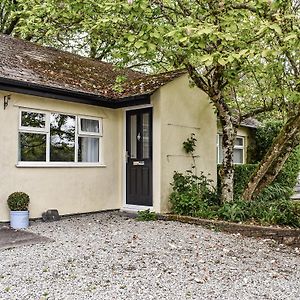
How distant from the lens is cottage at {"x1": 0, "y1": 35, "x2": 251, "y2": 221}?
844 cm

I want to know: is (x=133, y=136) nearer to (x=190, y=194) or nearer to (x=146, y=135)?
(x=146, y=135)

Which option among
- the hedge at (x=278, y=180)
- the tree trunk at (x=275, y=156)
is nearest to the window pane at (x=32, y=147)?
the tree trunk at (x=275, y=156)

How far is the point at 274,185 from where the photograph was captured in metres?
14.0

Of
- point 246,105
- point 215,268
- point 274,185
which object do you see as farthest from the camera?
point 274,185

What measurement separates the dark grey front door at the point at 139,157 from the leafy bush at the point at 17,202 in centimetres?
303

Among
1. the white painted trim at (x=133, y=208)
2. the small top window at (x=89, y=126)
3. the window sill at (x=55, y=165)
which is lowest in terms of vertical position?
the white painted trim at (x=133, y=208)

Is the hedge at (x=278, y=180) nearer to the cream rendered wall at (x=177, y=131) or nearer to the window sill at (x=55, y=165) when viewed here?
the cream rendered wall at (x=177, y=131)

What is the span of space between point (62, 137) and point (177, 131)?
9.80ft

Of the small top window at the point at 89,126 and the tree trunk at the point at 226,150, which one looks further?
the small top window at the point at 89,126

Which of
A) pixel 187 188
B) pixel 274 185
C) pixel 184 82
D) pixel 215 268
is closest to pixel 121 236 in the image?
pixel 215 268

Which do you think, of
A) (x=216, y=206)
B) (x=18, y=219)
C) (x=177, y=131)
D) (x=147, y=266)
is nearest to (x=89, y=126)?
(x=177, y=131)

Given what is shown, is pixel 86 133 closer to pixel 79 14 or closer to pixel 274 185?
pixel 79 14

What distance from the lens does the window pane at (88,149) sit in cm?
970

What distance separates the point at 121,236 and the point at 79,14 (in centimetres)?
505
